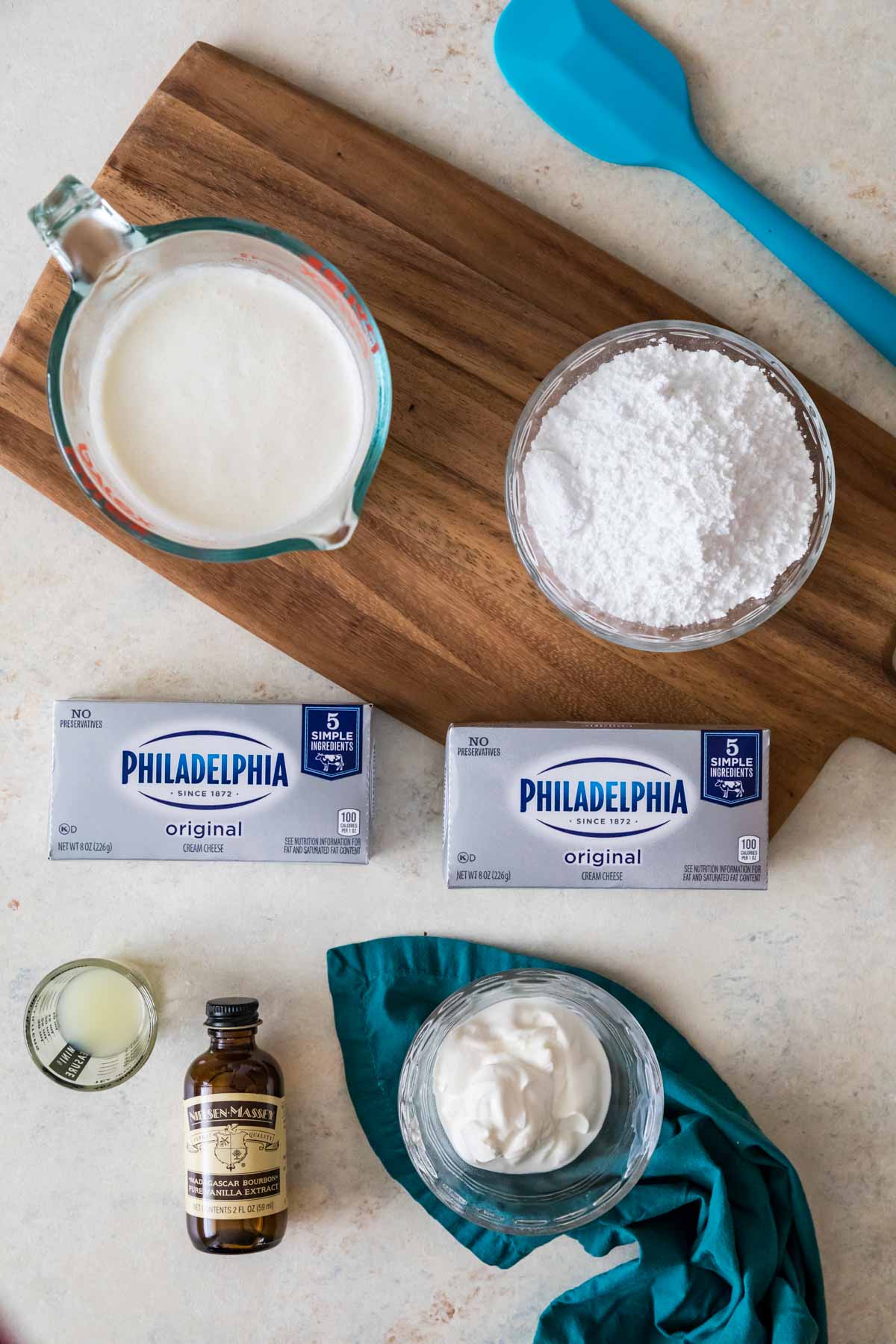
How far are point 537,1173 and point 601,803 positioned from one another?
0.37 m

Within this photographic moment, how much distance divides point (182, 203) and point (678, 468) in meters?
0.53

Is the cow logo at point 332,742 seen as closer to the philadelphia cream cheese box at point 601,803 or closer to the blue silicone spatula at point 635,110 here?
the philadelphia cream cheese box at point 601,803

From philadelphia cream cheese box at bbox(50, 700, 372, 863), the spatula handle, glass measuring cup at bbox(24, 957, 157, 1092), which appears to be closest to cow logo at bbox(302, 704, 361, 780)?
philadelphia cream cheese box at bbox(50, 700, 372, 863)

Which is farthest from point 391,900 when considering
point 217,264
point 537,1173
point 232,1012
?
point 217,264

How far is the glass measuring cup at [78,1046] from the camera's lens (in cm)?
108

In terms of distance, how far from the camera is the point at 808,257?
101cm

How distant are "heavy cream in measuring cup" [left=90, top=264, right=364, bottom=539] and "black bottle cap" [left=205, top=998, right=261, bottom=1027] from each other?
466mm

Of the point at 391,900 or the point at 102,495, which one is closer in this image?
the point at 102,495

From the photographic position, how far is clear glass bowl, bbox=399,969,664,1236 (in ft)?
3.29

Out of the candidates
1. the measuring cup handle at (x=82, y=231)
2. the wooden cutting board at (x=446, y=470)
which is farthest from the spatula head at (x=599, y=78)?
the measuring cup handle at (x=82, y=231)

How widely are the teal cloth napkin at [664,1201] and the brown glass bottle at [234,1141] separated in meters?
0.10

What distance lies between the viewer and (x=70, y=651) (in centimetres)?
110

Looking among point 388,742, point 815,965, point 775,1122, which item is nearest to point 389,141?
point 388,742

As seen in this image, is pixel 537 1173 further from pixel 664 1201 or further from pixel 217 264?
pixel 217 264
